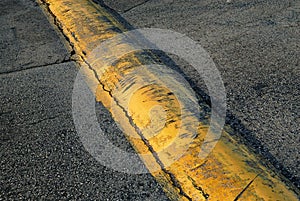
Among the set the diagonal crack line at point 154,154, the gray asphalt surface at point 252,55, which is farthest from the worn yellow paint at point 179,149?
the gray asphalt surface at point 252,55

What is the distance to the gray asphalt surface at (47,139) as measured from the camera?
1.45 meters

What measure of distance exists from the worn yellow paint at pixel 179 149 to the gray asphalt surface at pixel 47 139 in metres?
0.07

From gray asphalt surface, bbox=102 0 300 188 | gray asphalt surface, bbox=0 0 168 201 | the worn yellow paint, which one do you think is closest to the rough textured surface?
gray asphalt surface, bbox=0 0 168 201

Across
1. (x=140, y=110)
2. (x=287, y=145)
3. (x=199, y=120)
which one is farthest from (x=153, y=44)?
(x=287, y=145)

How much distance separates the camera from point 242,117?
1.76 meters

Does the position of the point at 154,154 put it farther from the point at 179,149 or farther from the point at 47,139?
the point at 47,139

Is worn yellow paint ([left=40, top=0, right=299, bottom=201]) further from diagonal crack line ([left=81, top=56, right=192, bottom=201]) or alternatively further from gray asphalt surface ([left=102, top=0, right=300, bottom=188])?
gray asphalt surface ([left=102, top=0, right=300, bottom=188])

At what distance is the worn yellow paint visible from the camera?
4.52 ft

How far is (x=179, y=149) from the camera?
157 centimetres

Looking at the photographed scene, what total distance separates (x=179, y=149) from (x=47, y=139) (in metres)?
0.52

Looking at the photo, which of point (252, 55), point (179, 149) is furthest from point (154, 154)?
point (252, 55)

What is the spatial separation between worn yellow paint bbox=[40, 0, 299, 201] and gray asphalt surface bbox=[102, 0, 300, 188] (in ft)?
0.33

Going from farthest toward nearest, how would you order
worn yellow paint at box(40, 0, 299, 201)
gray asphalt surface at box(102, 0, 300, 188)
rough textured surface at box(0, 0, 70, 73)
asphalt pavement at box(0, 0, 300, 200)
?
rough textured surface at box(0, 0, 70, 73) < gray asphalt surface at box(102, 0, 300, 188) < asphalt pavement at box(0, 0, 300, 200) < worn yellow paint at box(40, 0, 299, 201)

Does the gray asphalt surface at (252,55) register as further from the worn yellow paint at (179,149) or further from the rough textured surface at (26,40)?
the rough textured surface at (26,40)
